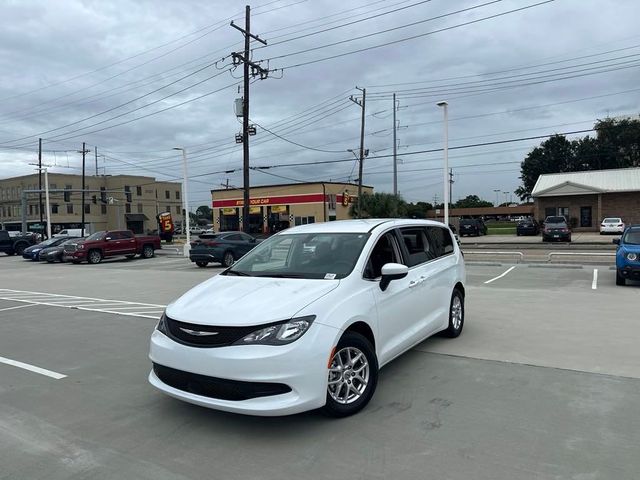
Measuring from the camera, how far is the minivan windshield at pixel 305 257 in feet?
15.9

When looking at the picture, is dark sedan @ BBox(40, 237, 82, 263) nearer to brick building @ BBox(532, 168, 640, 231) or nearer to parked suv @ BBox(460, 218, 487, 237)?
parked suv @ BBox(460, 218, 487, 237)

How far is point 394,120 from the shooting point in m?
50.8

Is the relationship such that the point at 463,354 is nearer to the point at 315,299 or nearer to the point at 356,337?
the point at 356,337

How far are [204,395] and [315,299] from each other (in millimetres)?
1152

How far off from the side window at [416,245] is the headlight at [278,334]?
84.0 inches

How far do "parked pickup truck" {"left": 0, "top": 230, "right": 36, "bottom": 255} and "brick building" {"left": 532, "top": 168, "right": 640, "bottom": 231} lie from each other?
4418 cm

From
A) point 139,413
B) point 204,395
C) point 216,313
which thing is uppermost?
point 216,313

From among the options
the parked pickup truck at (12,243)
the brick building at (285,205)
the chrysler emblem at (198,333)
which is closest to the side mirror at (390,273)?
the chrysler emblem at (198,333)

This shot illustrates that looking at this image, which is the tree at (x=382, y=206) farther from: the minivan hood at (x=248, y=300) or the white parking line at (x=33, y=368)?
the minivan hood at (x=248, y=300)

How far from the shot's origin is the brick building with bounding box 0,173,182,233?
89.4 meters

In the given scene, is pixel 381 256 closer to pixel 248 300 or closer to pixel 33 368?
pixel 248 300

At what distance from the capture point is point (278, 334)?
3785 millimetres

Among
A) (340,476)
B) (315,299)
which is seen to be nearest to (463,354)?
(315,299)

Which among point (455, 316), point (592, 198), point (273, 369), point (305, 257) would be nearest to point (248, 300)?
point (273, 369)
